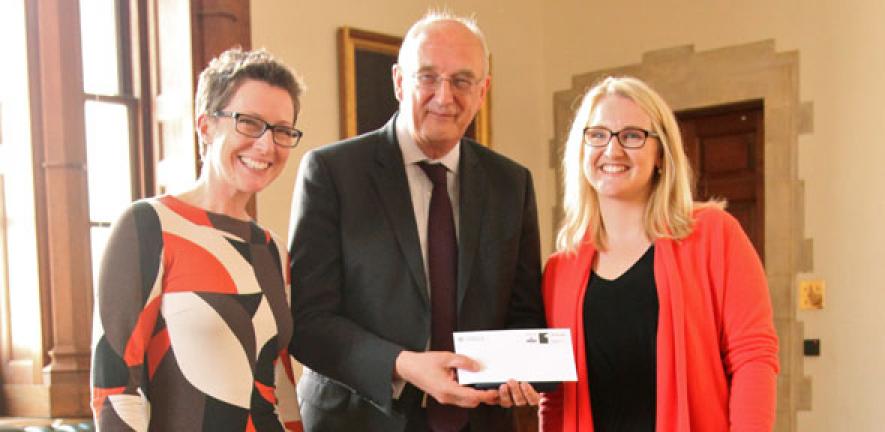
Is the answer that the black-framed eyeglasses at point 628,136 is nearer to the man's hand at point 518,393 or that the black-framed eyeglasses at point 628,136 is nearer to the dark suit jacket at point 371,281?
the dark suit jacket at point 371,281

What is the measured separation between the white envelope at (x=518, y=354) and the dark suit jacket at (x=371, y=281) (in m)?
0.13

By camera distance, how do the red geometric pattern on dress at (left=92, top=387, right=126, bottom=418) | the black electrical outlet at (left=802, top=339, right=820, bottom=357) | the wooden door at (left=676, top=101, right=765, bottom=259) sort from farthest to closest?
the wooden door at (left=676, top=101, right=765, bottom=259), the black electrical outlet at (left=802, top=339, right=820, bottom=357), the red geometric pattern on dress at (left=92, top=387, right=126, bottom=418)

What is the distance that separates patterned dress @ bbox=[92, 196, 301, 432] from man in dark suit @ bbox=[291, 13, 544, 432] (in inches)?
7.6

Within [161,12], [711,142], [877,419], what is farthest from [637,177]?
[711,142]

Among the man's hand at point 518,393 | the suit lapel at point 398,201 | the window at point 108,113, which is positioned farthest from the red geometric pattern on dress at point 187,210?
the window at point 108,113

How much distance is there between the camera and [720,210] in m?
1.96

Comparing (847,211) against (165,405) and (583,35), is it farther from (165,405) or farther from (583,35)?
(165,405)

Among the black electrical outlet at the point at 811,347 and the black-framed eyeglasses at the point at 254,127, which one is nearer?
the black-framed eyeglasses at the point at 254,127

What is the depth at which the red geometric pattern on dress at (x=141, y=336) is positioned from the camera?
60.1 inches

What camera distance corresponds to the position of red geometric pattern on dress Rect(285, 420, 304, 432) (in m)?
1.83

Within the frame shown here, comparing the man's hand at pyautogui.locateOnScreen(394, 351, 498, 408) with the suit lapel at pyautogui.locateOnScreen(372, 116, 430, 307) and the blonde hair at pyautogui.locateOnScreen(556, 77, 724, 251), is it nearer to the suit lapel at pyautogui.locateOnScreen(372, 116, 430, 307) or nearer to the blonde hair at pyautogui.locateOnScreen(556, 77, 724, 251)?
the suit lapel at pyautogui.locateOnScreen(372, 116, 430, 307)

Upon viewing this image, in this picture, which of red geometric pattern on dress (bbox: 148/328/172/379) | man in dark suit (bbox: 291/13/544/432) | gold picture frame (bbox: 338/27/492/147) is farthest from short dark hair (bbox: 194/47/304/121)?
gold picture frame (bbox: 338/27/492/147)

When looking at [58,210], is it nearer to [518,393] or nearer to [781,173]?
[518,393]

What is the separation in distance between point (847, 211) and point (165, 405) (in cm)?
355
